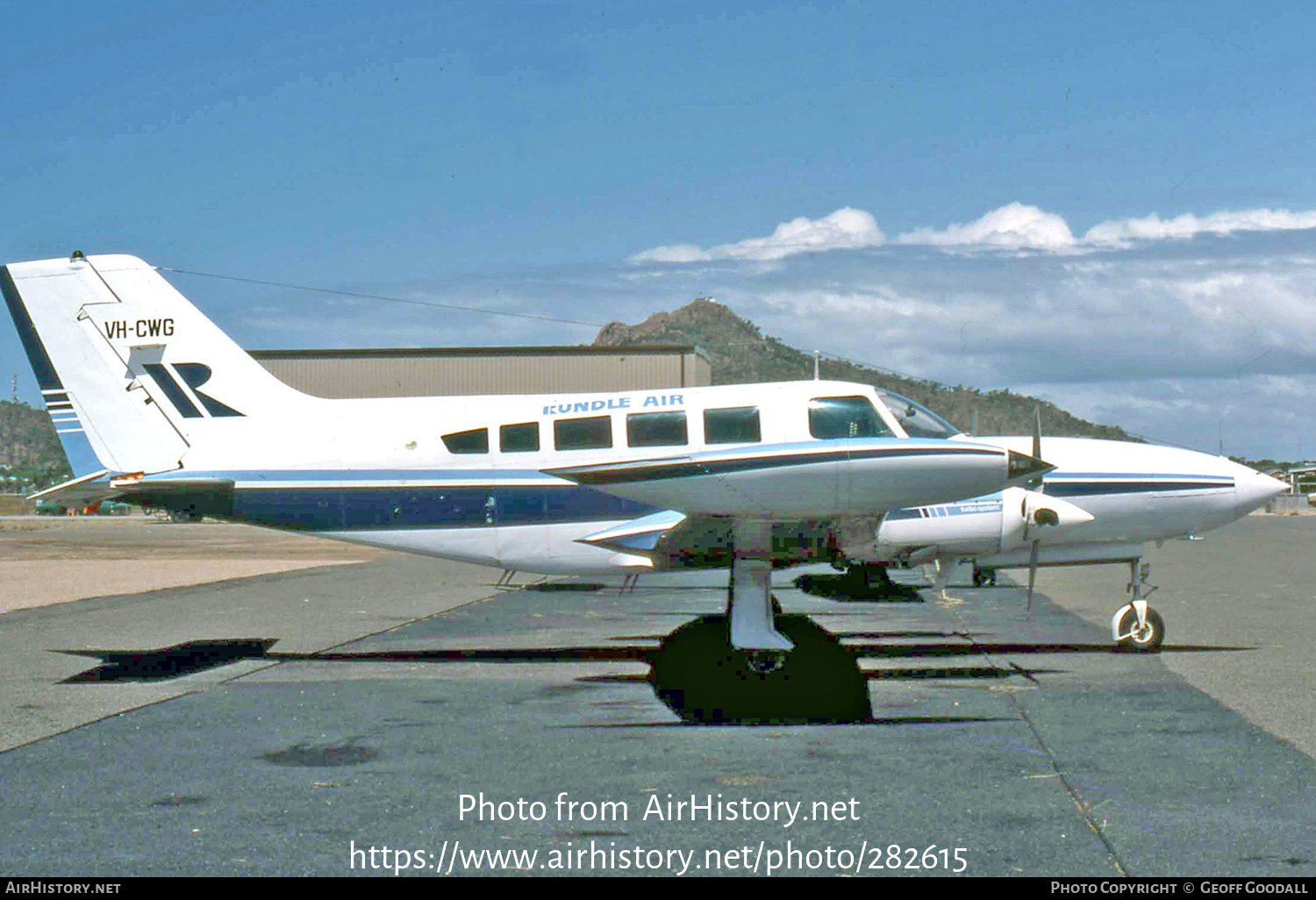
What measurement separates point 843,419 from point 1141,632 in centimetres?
433

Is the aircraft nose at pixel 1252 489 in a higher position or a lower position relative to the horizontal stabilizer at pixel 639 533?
higher

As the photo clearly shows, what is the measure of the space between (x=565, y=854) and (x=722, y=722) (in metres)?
3.92

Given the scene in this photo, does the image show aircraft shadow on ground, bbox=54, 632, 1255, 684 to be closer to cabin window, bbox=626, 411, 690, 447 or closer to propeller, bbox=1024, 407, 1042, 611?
propeller, bbox=1024, 407, 1042, 611

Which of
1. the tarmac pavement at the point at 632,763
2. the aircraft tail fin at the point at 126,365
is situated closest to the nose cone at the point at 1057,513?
the tarmac pavement at the point at 632,763

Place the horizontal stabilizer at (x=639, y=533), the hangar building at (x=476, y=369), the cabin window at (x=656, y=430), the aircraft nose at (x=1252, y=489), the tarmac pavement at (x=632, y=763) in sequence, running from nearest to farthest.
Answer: the tarmac pavement at (x=632, y=763)
the cabin window at (x=656, y=430)
the horizontal stabilizer at (x=639, y=533)
the aircraft nose at (x=1252, y=489)
the hangar building at (x=476, y=369)

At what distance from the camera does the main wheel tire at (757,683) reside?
10625 mm

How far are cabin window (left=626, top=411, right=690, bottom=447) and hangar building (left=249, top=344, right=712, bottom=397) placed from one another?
33.0 meters

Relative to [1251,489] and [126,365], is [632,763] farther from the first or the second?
[126,365]

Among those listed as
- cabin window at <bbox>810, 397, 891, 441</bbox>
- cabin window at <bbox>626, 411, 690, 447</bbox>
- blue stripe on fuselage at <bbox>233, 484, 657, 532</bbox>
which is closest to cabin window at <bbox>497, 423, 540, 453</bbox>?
blue stripe on fuselage at <bbox>233, 484, 657, 532</bbox>

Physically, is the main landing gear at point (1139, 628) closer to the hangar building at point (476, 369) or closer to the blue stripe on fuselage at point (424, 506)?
the blue stripe on fuselage at point (424, 506)

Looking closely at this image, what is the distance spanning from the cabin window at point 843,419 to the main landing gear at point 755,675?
1.45m

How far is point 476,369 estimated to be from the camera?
1879 inches

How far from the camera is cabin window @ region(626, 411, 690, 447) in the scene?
12961 millimetres
